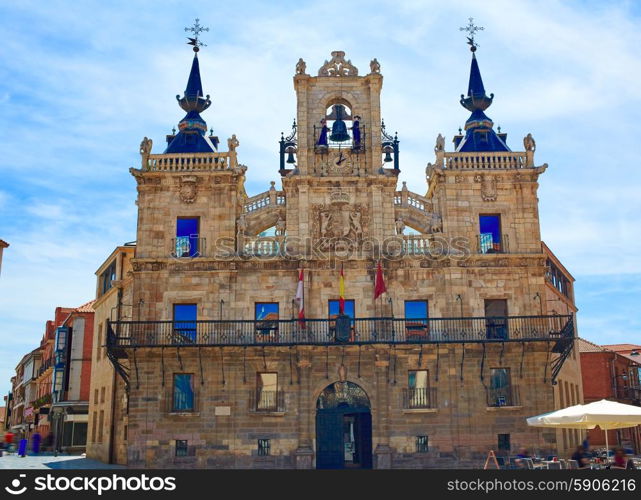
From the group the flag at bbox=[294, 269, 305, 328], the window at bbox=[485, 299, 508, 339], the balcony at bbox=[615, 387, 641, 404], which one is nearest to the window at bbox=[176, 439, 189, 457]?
the flag at bbox=[294, 269, 305, 328]

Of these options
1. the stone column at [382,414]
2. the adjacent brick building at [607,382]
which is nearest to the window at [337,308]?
the stone column at [382,414]

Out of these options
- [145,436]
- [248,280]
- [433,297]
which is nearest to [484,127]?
[433,297]

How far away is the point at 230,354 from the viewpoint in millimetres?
30703

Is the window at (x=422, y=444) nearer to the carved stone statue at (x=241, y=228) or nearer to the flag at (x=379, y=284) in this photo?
the flag at (x=379, y=284)

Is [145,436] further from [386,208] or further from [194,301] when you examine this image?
[386,208]

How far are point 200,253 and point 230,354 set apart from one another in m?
4.62

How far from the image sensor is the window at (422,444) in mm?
29812

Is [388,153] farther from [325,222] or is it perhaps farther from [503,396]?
[503,396]

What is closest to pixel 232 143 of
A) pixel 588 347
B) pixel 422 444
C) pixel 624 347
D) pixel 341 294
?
pixel 341 294

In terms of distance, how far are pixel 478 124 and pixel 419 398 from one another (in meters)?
13.4

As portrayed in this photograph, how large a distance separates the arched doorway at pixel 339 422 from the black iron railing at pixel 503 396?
16.6 ft

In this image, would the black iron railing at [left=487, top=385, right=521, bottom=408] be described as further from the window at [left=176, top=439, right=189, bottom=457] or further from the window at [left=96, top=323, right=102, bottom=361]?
the window at [left=96, top=323, right=102, bottom=361]
